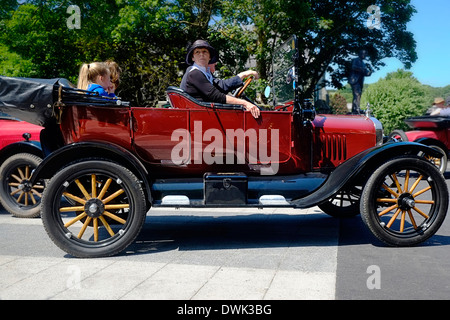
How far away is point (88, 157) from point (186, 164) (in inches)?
35.7

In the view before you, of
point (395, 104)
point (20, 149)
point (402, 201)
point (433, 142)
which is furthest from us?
point (395, 104)

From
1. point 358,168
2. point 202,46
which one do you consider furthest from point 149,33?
point 358,168

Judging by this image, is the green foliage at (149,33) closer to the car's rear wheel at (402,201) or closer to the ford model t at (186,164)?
the ford model t at (186,164)

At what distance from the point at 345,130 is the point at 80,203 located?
2777 millimetres

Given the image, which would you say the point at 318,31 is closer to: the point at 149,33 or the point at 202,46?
the point at 149,33

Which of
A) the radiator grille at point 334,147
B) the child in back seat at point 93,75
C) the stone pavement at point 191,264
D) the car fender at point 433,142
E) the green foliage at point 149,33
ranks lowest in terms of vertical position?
the stone pavement at point 191,264

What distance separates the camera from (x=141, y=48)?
15.1 metres

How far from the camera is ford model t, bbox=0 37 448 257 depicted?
394 cm

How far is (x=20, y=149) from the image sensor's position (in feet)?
20.0

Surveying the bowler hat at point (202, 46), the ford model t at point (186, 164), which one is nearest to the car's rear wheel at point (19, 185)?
the ford model t at point (186, 164)

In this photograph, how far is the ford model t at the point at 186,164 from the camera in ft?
12.9
